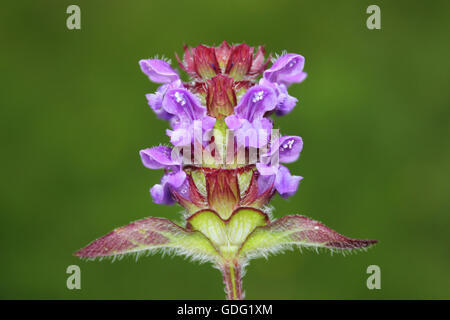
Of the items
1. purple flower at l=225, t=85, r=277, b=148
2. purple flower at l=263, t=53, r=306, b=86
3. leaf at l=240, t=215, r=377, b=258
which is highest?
purple flower at l=263, t=53, r=306, b=86

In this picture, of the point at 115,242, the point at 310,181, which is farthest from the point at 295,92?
the point at 115,242

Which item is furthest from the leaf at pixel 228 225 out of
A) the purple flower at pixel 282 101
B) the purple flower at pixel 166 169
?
the purple flower at pixel 282 101

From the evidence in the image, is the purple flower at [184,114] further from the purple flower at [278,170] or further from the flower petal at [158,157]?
the purple flower at [278,170]

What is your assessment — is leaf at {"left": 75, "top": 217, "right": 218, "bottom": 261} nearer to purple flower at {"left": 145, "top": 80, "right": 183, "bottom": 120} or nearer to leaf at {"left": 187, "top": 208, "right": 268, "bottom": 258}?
leaf at {"left": 187, "top": 208, "right": 268, "bottom": 258}

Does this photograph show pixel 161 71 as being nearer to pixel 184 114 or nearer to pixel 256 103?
pixel 184 114

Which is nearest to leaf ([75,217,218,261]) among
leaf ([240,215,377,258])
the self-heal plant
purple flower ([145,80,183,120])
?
the self-heal plant
